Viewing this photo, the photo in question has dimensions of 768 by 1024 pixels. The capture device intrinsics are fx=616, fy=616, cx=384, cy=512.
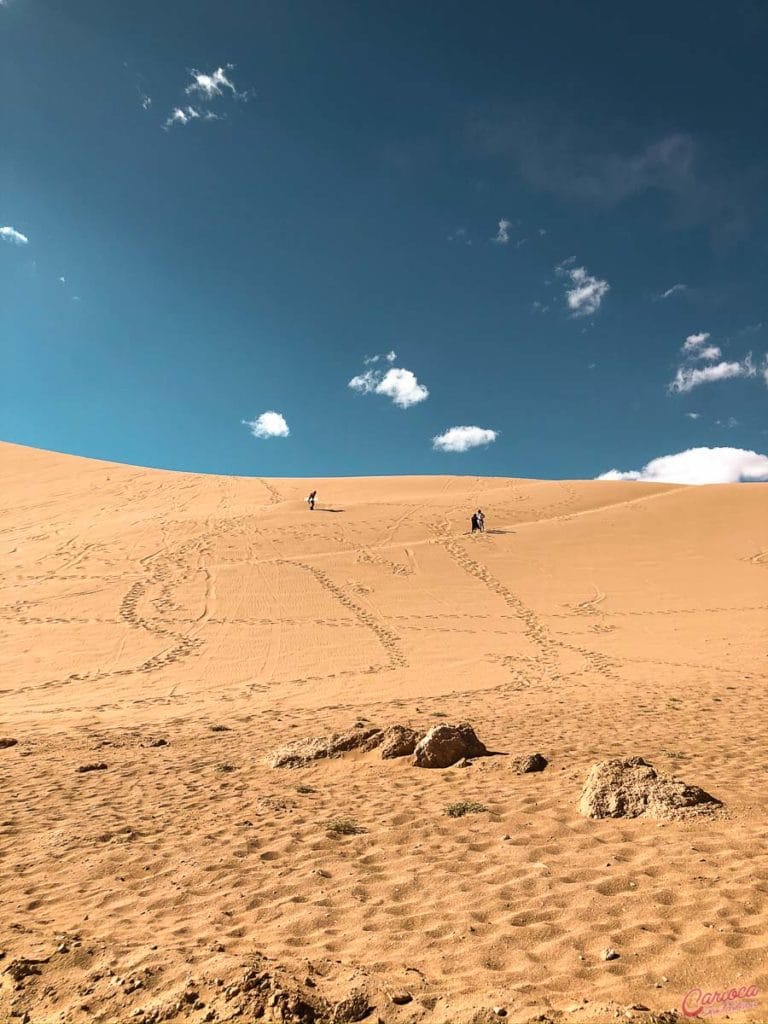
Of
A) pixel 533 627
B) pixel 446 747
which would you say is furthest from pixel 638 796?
pixel 533 627

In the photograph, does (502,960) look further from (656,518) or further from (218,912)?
(656,518)

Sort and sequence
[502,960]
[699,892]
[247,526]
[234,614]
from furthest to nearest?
[247,526] < [234,614] < [699,892] < [502,960]

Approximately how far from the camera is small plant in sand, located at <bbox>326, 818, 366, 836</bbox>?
5.55m

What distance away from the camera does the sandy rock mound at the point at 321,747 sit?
25.8 ft

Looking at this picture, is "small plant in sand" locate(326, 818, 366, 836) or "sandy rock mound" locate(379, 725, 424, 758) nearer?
"small plant in sand" locate(326, 818, 366, 836)

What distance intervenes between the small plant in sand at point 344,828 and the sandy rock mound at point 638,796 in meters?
2.06

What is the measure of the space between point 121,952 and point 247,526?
26.7 m

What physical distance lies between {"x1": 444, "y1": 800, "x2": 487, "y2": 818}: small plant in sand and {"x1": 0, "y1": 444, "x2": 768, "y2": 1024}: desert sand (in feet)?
0.37

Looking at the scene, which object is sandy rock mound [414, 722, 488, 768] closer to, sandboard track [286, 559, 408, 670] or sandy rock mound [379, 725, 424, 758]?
sandy rock mound [379, 725, 424, 758]

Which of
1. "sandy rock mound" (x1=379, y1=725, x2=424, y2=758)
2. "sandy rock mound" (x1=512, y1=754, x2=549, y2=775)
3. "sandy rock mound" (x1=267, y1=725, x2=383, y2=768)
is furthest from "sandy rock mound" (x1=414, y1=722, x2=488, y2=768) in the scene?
"sandy rock mound" (x1=267, y1=725, x2=383, y2=768)

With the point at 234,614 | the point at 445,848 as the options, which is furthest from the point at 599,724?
the point at 234,614

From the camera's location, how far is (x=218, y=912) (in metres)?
4.23

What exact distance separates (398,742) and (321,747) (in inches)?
39.9

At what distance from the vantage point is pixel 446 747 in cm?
759
